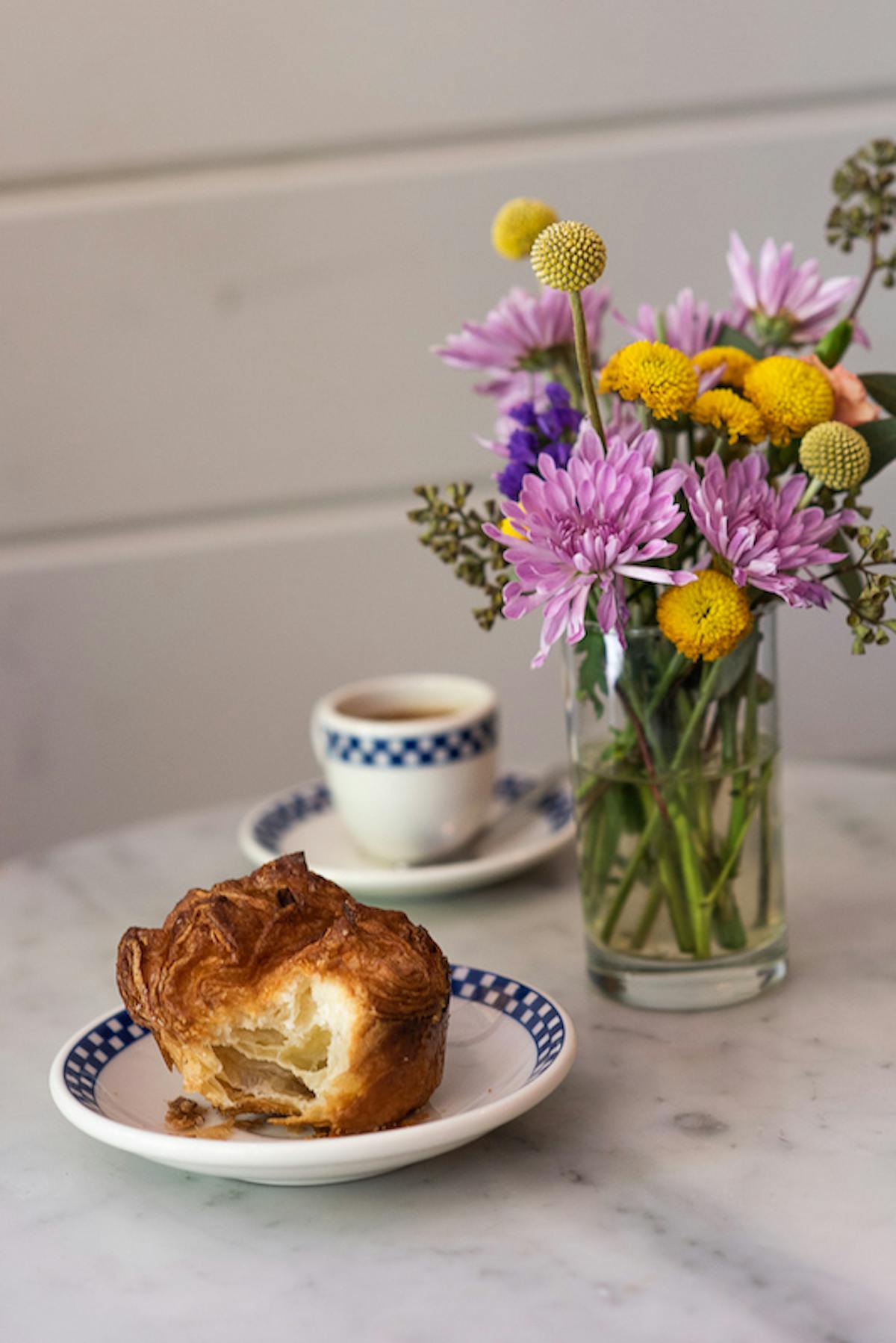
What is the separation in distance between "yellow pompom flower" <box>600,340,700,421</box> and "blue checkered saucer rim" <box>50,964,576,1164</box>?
0.92 ft

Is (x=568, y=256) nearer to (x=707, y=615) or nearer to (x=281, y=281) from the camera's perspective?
(x=707, y=615)

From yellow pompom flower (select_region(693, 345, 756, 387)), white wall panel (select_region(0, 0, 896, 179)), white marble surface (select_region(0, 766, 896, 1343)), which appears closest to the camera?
white marble surface (select_region(0, 766, 896, 1343))

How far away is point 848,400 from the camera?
2.58 feet

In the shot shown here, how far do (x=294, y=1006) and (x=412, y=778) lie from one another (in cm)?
41

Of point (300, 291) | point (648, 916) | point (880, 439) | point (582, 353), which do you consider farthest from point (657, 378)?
point (300, 291)

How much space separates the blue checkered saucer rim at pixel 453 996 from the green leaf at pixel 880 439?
1.03 ft

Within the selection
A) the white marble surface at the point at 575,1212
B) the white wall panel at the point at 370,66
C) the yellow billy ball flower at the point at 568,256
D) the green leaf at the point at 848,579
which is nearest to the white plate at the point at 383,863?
the white marble surface at the point at 575,1212

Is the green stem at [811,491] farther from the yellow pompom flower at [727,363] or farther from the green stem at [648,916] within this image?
the green stem at [648,916]

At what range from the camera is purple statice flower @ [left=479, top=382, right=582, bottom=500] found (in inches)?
30.5

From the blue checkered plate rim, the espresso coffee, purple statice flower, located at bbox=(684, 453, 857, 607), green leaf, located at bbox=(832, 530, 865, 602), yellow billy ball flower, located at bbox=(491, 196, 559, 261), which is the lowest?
the blue checkered plate rim

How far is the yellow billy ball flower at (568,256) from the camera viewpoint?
686mm

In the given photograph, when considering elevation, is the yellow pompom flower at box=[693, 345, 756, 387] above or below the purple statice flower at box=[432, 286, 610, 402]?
below

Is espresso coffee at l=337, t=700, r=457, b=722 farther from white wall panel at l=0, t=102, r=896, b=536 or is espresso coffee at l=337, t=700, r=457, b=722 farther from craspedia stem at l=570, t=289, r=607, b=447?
white wall panel at l=0, t=102, r=896, b=536

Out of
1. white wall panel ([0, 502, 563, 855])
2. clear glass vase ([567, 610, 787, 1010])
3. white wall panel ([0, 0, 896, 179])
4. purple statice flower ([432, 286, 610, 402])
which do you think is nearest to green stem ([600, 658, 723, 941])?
clear glass vase ([567, 610, 787, 1010])
